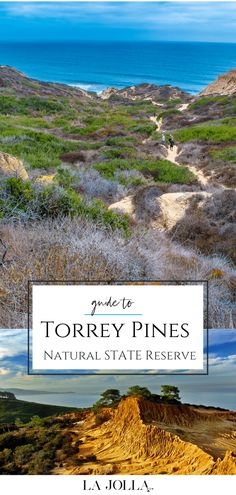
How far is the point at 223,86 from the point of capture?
2575 centimetres

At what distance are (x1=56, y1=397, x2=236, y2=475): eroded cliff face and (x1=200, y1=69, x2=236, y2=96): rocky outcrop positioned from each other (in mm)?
24753

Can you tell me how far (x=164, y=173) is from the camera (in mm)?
9992

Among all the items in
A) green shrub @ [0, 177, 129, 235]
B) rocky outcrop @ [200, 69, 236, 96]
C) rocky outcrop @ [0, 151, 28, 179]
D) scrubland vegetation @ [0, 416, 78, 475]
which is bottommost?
scrubland vegetation @ [0, 416, 78, 475]

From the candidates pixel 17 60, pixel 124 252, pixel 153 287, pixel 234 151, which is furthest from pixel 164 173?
pixel 153 287

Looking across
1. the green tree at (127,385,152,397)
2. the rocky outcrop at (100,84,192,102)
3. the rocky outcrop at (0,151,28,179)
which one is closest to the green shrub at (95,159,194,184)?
the rocky outcrop at (100,84,192,102)

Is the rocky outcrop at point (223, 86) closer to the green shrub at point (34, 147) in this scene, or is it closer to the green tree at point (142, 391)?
the green shrub at point (34, 147)

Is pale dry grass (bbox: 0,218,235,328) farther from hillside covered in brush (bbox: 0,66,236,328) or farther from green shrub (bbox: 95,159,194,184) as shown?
green shrub (bbox: 95,159,194,184)

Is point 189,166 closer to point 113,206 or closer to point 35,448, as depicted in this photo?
point 113,206

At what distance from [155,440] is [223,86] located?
1017 inches

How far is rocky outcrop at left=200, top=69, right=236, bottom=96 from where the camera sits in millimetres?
25250

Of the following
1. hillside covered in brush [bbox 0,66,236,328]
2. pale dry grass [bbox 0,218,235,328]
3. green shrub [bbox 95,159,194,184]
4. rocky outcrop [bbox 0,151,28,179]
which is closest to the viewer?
pale dry grass [bbox 0,218,235,328]

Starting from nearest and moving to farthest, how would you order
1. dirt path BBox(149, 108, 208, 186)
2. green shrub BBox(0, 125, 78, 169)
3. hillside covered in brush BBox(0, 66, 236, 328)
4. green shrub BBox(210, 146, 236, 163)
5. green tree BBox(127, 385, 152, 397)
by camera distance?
1. green tree BBox(127, 385, 152, 397)
2. hillside covered in brush BBox(0, 66, 236, 328)
3. green shrub BBox(0, 125, 78, 169)
4. dirt path BBox(149, 108, 208, 186)
5. green shrub BBox(210, 146, 236, 163)

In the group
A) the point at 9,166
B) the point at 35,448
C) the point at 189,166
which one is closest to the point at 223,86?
the point at 189,166
